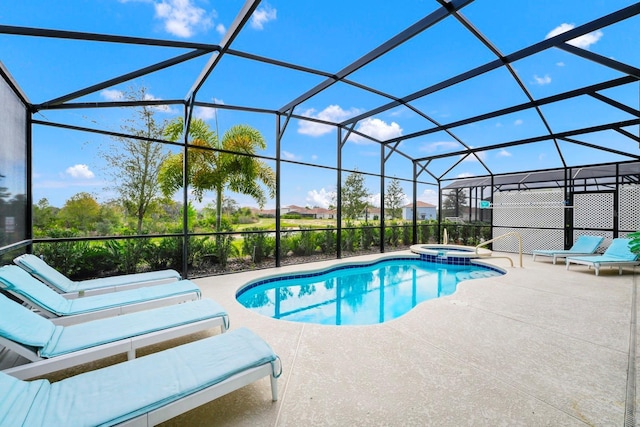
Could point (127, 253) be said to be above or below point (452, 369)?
above

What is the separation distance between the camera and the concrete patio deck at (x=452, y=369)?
2051mm

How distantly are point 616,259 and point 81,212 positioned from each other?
13.1 m

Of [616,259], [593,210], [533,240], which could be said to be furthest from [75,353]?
[533,240]

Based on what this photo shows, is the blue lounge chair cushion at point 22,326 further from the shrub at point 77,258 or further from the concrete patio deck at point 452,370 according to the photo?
the shrub at point 77,258

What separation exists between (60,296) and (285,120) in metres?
5.71

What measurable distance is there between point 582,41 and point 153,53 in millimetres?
6984

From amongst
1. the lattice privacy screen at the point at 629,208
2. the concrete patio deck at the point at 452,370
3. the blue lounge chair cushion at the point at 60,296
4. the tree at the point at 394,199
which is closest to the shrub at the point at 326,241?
the tree at the point at 394,199

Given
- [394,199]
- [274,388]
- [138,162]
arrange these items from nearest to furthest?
[274,388]
[138,162]
[394,199]

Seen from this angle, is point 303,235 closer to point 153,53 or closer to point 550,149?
point 153,53

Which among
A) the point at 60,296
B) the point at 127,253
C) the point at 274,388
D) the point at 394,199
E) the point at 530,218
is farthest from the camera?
the point at 394,199

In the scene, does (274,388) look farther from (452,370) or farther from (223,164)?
(223,164)

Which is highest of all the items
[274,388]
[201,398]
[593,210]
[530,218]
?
[593,210]

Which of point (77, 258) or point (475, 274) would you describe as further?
point (475, 274)

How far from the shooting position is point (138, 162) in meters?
6.91
